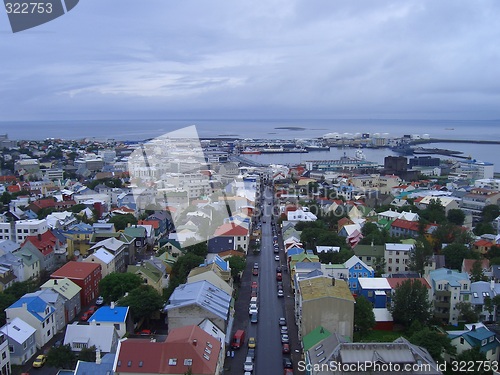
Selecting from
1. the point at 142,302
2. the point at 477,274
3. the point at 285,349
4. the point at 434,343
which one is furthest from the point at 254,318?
the point at 477,274

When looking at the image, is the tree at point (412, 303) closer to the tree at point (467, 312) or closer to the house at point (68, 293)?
the tree at point (467, 312)

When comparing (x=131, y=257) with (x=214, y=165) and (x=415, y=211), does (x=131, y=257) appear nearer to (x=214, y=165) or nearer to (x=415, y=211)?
(x=415, y=211)

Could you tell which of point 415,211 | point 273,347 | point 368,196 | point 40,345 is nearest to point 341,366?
point 273,347

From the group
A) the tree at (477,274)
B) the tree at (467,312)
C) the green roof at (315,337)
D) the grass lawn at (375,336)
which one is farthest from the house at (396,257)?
the green roof at (315,337)

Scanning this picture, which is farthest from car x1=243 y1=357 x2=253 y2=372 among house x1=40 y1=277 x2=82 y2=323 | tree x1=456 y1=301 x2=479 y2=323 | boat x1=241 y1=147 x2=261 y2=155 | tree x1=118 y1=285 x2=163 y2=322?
boat x1=241 y1=147 x2=261 y2=155

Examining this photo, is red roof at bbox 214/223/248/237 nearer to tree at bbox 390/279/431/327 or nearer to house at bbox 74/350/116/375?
tree at bbox 390/279/431/327

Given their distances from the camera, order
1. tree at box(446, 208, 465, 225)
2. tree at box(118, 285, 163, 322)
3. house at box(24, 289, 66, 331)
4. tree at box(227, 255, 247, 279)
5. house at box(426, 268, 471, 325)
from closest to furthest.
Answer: tree at box(118, 285, 163, 322), house at box(24, 289, 66, 331), house at box(426, 268, 471, 325), tree at box(227, 255, 247, 279), tree at box(446, 208, 465, 225)
